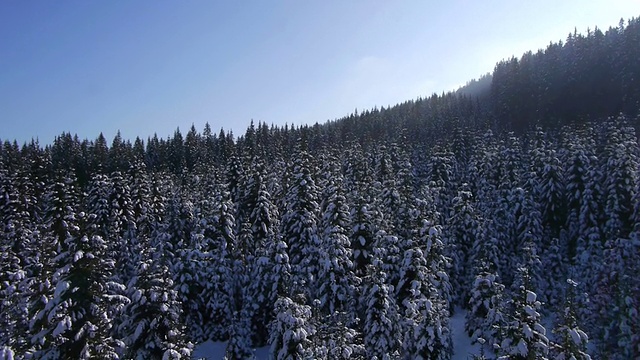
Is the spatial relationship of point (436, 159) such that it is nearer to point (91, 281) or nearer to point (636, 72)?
point (91, 281)

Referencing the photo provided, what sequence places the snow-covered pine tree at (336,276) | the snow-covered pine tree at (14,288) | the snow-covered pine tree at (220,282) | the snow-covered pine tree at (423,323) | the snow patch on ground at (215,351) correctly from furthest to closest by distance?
the snow-covered pine tree at (220,282) → the snow patch on ground at (215,351) → the snow-covered pine tree at (336,276) → the snow-covered pine tree at (423,323) → the snow-covered pine tree at (14,288)

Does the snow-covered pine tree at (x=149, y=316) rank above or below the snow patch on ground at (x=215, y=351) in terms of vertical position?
above

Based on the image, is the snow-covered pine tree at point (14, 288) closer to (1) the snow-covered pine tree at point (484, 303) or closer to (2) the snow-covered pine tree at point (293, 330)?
(2) the snow-covered pine tree at point (293, 330)

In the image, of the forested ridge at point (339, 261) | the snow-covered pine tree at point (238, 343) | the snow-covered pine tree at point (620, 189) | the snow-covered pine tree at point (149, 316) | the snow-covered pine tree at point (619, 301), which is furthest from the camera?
the snow-covered pine tree at point (620, 189)

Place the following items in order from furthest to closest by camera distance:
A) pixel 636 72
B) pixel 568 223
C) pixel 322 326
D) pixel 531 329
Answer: pixel 636 72 < pixel 568 223 < pixel 322 326 < pixel 531 329

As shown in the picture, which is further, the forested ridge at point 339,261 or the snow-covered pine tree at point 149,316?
the snow-covered pine tree at point 149,316

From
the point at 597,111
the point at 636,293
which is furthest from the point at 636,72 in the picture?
the point at 636,293

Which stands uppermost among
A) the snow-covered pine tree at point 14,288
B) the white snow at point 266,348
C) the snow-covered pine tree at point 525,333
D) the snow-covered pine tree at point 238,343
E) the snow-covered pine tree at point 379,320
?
the snow-covered pine tree at point 14,288

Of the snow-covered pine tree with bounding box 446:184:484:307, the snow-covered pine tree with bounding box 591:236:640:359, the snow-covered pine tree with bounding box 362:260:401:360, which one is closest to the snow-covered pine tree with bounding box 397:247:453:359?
the snow-covered pine tree with bounding box 362:260:401:360

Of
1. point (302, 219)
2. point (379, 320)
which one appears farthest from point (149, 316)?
point (302, 219)

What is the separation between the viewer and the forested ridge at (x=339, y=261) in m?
18.1

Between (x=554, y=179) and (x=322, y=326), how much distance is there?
36860 millimetres

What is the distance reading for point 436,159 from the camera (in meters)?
56.5

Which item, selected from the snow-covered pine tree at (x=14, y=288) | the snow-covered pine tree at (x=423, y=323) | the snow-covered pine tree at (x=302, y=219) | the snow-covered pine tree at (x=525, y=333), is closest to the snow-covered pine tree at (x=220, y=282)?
the snow-covered pine tree at (x=302, y=219)
